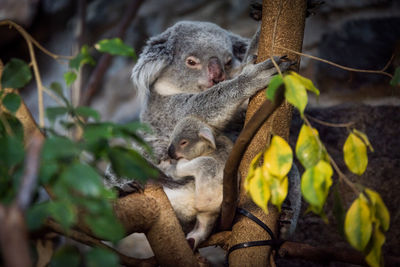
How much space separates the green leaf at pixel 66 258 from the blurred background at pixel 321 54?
1.48 m

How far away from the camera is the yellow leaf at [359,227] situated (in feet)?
3.79

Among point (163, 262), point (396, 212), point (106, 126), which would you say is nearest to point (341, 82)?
point (396, 212)

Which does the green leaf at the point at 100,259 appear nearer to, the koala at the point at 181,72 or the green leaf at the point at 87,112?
the green leaf at the point at 87,112

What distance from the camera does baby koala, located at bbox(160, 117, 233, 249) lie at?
6.80 ft

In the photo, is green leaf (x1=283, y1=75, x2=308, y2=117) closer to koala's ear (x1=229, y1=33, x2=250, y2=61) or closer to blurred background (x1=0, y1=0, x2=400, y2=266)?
blurred background (x1=0, y1=0, x2=400, y2=266)

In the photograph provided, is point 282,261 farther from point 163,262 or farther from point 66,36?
point 66,36

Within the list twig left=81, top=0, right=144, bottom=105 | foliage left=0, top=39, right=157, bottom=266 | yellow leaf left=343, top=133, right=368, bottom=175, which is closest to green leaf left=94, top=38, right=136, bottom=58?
foliage left=0, top=39, right=157, bottom=266

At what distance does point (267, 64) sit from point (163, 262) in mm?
1023

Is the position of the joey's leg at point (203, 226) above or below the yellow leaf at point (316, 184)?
below

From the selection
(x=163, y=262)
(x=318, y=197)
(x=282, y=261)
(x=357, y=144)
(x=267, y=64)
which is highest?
(x=267, y=64)

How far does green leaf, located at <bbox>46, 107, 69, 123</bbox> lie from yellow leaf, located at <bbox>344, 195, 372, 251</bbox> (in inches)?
32.0

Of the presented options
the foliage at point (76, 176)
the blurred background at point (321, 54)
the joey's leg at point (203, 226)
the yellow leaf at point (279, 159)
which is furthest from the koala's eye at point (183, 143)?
the foliage at point (76, 176)

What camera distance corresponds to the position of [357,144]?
1.28 m

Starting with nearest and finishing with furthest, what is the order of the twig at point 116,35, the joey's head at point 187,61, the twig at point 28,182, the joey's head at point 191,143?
the twig at point 28,182 → the joey's head at point 191,143 → the joey's head at point 187,61 → the twig at point 116,35
